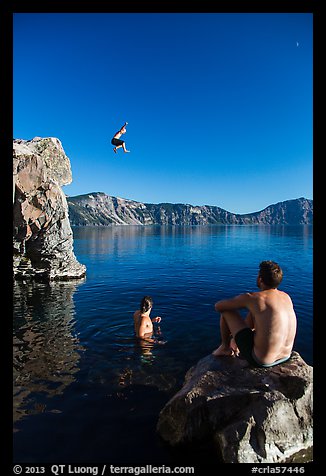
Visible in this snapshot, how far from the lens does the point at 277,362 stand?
5.69 m

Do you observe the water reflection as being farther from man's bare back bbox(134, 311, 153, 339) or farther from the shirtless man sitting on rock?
the shirtless man sitting on rock

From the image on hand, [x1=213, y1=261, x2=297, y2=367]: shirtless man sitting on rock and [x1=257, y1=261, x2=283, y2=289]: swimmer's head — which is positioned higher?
[x1=257, y1=261, x2=283, y2=289]: swimmer's head

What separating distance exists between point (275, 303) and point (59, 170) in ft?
144

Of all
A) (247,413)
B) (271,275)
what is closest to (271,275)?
(271,275)

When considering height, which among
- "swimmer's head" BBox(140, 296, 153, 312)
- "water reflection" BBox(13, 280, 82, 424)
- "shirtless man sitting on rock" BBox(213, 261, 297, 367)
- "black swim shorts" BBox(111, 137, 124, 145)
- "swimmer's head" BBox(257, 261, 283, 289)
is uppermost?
"black swim shorts" BBox(111, 137, 124, 145)

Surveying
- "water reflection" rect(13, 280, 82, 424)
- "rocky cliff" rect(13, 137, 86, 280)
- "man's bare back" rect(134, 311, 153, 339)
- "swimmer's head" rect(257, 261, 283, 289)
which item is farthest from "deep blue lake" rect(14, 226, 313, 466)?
"rocky cliff" rect(13, 137, 86, 280)

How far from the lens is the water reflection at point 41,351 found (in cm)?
774

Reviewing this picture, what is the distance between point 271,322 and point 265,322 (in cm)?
12

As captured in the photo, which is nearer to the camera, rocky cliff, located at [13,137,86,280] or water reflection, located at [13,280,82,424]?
water reflection, located at [13,280,82,424]

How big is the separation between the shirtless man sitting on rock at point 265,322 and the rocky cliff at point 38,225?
25.4 meters

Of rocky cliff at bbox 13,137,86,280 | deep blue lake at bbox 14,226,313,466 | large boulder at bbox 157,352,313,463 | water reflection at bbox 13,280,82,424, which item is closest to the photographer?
large boulder at bbox 157,352,313,463

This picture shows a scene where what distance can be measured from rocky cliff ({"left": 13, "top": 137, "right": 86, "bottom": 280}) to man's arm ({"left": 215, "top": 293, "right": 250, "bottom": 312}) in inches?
986

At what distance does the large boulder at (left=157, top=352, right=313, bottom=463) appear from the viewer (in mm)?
4754

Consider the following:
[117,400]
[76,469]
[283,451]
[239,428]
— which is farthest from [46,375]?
[283,451]
